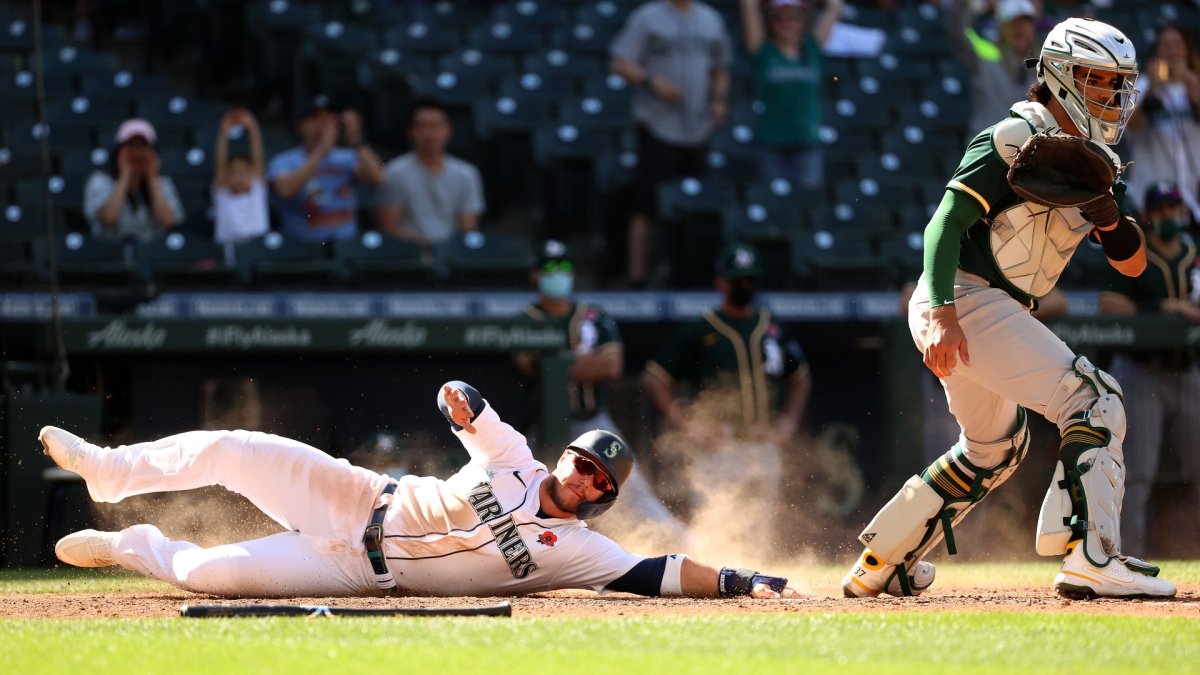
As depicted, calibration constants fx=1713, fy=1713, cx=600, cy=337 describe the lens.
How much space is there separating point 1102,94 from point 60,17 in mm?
10887

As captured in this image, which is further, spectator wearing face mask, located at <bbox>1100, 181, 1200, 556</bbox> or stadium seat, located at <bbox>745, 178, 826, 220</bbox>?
stadium seat, located at <bbox>745, 178, 826, 220</bbox>

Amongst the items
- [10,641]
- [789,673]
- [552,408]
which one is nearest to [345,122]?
[552,408]

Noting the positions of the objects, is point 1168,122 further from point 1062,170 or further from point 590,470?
point 590,470

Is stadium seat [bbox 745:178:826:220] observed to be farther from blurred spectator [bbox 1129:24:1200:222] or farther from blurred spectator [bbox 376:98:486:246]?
blurred spectator [bbox 1129:24:1200:222]

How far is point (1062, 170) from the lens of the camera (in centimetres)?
567

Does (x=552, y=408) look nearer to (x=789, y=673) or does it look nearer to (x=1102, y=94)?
(x=1102, y=94)

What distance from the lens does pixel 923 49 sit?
15367mm

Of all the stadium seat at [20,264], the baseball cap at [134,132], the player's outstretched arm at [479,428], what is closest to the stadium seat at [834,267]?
the baseball cap at [134,132]

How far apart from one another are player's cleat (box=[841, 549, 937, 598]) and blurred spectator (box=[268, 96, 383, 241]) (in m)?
5.75

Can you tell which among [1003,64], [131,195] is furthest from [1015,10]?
[131,195]

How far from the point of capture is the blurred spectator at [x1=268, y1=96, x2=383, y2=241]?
37.2ft

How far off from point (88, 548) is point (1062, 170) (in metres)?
3.77

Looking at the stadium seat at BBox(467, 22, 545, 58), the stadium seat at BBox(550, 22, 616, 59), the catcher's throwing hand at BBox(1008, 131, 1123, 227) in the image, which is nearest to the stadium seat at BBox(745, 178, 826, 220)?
the stadium seat at BBox(550, 22, 616, 59)

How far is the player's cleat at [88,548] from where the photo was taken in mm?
6398
